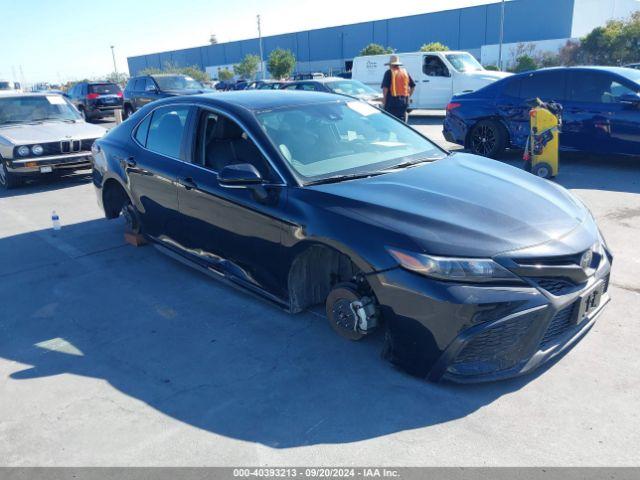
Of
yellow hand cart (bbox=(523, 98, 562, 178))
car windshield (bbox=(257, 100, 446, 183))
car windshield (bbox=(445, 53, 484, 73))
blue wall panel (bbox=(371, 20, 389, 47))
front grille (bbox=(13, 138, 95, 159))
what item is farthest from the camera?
blue wall panel (bbox=(371, 20, 389, 47))

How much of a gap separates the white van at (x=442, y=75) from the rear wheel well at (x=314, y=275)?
47.9 feet

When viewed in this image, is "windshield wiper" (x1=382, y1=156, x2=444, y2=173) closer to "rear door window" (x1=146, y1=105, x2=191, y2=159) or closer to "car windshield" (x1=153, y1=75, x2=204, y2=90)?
"rear door window" (x1=146, y1=105, x2=191, y2=159)

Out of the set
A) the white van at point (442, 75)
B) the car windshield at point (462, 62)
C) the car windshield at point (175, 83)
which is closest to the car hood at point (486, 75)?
the white van at point (442, 75)

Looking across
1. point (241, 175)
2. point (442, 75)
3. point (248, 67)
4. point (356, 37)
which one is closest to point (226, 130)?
point (241, 175)

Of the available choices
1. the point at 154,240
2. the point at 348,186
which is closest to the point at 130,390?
the point at 348,186

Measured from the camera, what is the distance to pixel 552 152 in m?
8.12

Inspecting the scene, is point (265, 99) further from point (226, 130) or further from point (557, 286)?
point (557, 286)

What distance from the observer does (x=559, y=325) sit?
3.05m

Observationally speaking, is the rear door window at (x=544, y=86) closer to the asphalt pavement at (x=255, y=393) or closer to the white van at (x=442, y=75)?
the asphalt pavement at (x=255, y=393)

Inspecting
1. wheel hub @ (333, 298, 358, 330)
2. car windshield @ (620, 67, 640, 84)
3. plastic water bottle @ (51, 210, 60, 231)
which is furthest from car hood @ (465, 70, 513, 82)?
wheel hub @ (333, 298, 358, 330)

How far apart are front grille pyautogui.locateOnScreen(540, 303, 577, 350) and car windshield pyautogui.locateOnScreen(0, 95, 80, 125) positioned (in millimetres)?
10108

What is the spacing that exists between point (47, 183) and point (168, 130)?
6477 millimetres

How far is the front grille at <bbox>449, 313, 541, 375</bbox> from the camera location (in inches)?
112

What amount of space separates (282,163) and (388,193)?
812 mm
